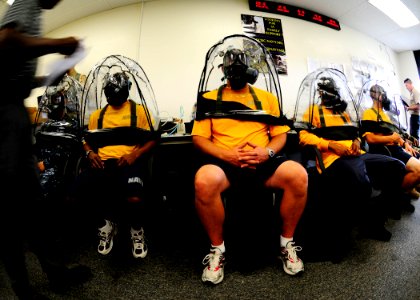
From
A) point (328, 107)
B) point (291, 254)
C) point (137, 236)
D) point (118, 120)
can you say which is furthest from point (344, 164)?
point (118, 120)

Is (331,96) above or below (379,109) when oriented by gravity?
above

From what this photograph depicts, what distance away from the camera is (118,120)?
5.24 feet

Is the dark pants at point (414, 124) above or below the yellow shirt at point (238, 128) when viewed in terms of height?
below

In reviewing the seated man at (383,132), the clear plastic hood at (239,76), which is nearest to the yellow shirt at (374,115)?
the seated man at (383,132)

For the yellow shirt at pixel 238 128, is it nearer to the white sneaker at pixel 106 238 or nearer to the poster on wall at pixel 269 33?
the white sneaker at pixel 106 238

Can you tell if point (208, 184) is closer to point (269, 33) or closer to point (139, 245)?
point (139, 245)

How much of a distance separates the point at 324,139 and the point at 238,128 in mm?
681

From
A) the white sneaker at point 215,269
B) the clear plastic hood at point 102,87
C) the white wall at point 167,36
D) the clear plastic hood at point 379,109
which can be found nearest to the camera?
the white sneaker at point 215,269

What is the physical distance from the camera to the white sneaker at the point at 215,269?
3.52 feet

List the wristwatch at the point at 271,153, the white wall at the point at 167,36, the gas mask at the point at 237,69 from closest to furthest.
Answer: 1. the wristwatch at the point at 271,153
2. the gas mask at the point at 237,69
3. the white wall at the point at 167,36

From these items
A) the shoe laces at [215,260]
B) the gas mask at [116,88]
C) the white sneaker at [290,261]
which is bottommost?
the white sneaker at [290,261]

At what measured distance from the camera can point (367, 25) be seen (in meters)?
4.55

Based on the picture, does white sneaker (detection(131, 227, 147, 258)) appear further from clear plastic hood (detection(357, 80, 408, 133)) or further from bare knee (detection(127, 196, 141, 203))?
clear plastic hood (detection(357, 80, 408, 133))

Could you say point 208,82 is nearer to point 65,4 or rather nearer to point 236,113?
point 236,113
